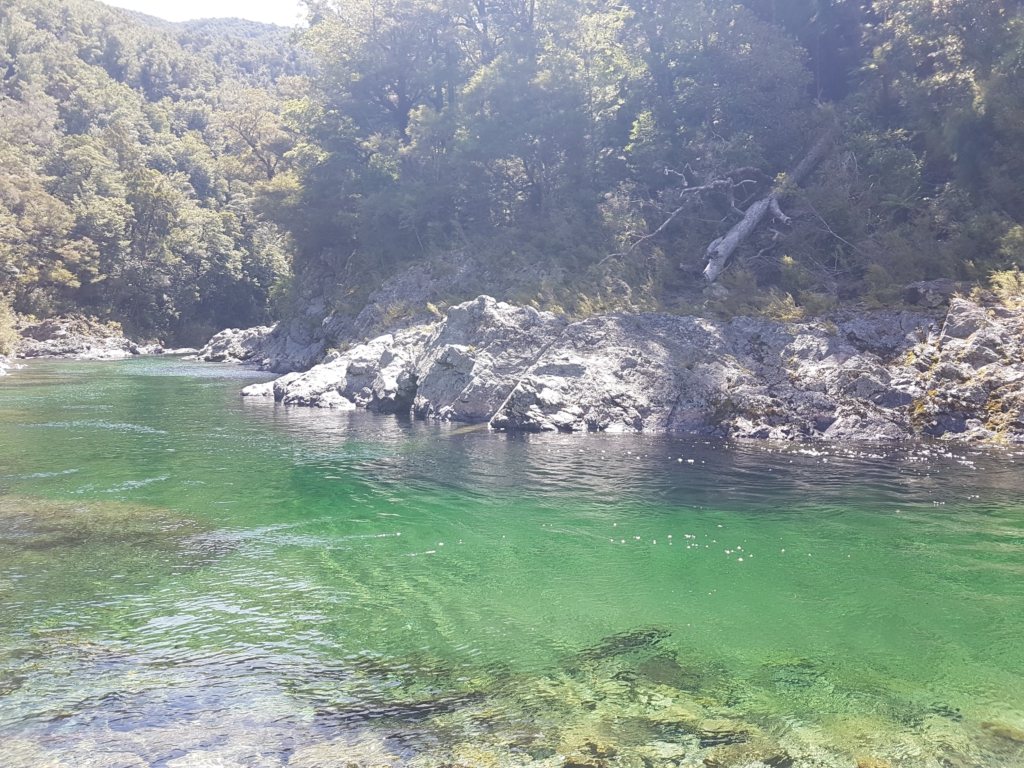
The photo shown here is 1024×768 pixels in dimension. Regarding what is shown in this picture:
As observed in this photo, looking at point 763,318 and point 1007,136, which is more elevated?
point 1007,136

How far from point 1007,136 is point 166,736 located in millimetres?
28680

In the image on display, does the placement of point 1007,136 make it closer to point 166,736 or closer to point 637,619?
point 637,619

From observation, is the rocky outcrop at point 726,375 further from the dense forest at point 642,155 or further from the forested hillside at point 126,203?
the forested hillside at point 126,203

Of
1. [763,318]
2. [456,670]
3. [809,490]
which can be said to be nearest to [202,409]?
[763,318]

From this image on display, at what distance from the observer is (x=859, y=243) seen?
1030 inches

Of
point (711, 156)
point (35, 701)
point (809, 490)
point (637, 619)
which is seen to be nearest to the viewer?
point (35, 701)

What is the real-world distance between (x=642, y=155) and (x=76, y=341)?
4647cm

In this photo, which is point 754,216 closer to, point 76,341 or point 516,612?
point 516,612

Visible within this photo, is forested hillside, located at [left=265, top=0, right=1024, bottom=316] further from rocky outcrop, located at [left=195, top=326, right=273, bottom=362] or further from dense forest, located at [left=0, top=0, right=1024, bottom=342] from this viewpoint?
rocky outcrop, located at [left=195, top=326, right=273, bottom=362]

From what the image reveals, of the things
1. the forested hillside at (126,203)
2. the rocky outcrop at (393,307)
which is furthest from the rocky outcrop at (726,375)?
the forested hillside at (126,203)

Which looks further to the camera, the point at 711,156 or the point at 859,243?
the point at 711,156

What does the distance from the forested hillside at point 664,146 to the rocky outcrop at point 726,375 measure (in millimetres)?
2574

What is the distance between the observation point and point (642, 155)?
34.5 metres

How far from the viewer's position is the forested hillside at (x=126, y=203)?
64.2m
